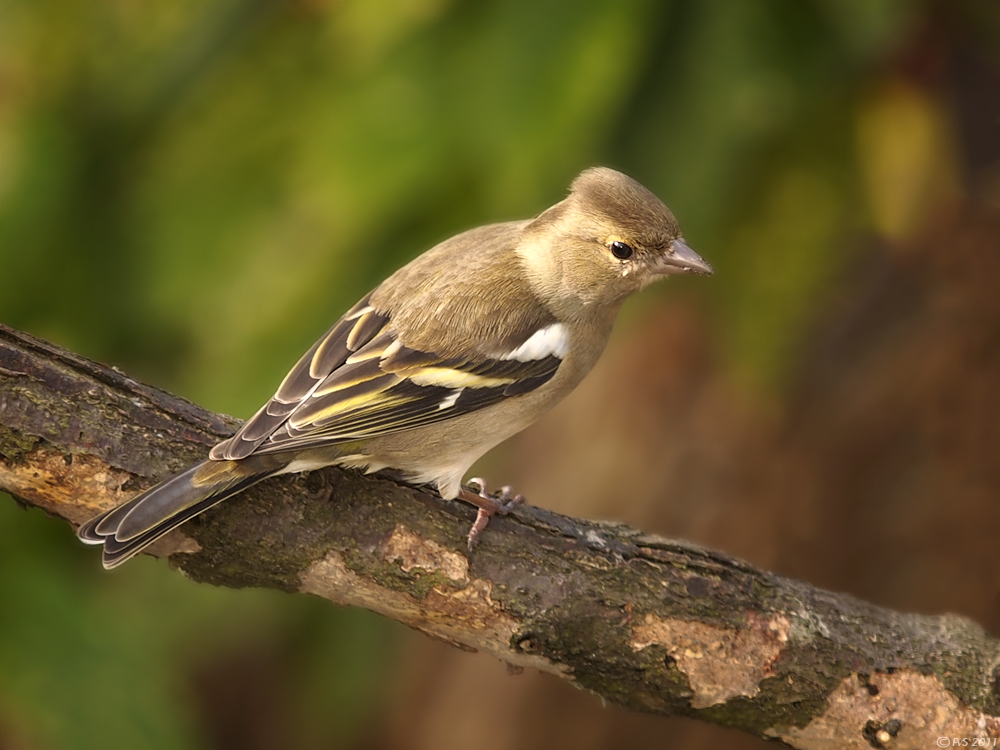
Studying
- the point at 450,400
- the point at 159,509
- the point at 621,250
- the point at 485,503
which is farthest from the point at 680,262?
the point at 159,509

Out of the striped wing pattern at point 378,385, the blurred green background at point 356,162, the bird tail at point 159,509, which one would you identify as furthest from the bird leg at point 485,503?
the blurred green background at point 356,162

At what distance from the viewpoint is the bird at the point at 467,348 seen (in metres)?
3.60

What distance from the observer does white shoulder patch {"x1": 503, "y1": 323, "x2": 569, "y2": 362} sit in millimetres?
3855

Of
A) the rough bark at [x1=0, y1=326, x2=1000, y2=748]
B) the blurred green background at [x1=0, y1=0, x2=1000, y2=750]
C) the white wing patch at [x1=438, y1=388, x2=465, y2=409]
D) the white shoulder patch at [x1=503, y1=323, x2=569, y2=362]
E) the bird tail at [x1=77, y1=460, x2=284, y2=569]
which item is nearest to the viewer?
the bird tail at [x1=77, y1=460, x2=284, y2=569]

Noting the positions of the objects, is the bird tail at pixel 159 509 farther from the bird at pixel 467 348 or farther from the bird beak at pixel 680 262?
the bird beak at pixel 680 262

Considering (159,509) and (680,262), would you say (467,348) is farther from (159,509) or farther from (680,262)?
(159,509)

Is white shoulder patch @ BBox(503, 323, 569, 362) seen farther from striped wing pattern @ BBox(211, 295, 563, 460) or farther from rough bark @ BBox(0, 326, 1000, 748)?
rough bark @ BBox(0, 326, 1000, 748)

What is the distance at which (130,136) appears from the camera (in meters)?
5.26

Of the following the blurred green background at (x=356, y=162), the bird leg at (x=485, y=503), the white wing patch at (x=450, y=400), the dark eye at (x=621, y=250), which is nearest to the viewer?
the bird leg at (x=485, y=503)

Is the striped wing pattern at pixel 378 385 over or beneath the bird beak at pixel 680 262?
beneath

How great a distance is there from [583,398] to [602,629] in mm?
3720

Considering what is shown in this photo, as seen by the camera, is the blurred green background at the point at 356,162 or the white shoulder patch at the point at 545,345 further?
the blurred green background at the point at 356,162

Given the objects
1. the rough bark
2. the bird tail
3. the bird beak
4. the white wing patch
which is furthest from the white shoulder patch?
the bird tail

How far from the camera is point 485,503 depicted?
11.9 ft
